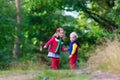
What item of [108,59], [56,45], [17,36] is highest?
[108,59]

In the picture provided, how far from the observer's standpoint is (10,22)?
68.7ft

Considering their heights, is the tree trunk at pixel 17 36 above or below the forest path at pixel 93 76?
below

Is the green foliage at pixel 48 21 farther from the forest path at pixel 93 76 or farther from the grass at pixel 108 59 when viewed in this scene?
the forest path at pixel 93 76

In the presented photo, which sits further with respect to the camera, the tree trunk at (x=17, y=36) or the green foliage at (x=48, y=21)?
the tree trunk at (x=17, y=36)

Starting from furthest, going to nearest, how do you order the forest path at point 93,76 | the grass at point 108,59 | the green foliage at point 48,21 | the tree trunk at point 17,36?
the tree trunk at point 17,36 → the green foliage at point 48,21 → the grass at point 108,59 → the forest path at point 93,76

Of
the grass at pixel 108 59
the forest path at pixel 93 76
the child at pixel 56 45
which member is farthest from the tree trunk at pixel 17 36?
the forest path at pixel 93 76

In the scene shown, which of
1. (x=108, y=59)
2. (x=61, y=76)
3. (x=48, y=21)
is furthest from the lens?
(x=48, y=21)

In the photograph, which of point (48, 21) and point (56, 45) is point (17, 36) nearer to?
point (48, 21)

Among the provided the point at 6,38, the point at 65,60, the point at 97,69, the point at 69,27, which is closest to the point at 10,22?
the point at 6,38

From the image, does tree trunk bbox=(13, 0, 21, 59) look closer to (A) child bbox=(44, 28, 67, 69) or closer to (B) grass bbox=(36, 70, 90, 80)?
(A) child bbox=(44, 28, 67, 69)

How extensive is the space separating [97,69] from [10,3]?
11.1 m

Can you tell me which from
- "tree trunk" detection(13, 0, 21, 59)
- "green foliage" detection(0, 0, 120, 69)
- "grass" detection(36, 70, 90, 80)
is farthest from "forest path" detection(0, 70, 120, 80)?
"tree trunk" detection(13, 0, 21, 59)

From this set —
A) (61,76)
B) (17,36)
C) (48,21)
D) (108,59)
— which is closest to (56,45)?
(108,59)

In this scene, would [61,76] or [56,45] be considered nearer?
[61,76]
